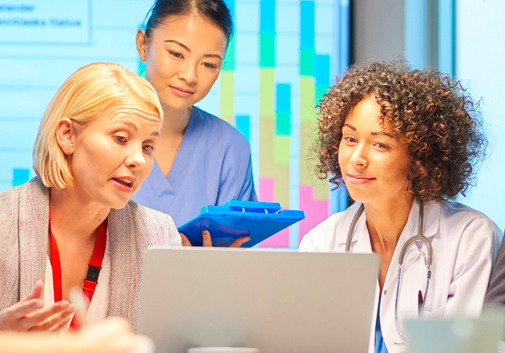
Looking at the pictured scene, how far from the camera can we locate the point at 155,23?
2816 millimetres

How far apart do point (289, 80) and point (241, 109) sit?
0.35 m

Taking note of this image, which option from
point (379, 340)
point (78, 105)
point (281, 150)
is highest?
point (281, 150)

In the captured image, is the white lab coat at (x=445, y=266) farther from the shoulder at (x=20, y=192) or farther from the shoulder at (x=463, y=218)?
the shoulder at (x=20, y=192)

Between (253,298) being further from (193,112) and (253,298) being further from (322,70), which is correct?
(322,70)

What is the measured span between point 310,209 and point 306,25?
1.15 m

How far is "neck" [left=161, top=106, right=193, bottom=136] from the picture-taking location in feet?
9.01

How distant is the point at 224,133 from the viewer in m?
2.83

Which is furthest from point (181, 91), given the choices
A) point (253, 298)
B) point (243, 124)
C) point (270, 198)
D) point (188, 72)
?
point (253, 298)

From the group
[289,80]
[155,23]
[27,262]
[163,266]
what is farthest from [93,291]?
[289,80]

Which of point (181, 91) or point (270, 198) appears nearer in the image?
point (181, 91)

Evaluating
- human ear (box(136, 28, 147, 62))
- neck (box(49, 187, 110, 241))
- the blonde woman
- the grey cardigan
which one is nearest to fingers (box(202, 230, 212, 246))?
the grey cardigan

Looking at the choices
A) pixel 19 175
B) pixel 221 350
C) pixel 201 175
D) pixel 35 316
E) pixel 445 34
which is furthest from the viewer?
pixel 19 175

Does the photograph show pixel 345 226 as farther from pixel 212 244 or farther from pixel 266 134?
pixel 266 134

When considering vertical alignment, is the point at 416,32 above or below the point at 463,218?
above
